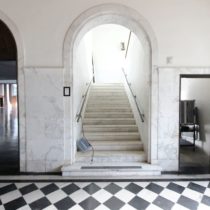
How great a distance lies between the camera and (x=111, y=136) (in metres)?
5.48

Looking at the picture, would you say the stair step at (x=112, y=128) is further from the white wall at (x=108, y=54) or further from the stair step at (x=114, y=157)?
the white wall at (x=108, y=54)

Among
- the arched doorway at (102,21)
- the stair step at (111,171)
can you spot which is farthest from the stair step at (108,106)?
the stair step at (111,171)

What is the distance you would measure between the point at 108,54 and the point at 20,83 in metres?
6.60

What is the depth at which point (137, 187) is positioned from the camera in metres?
3.79

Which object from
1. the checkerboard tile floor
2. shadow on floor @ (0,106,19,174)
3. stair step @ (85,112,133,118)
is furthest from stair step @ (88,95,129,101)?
the checkerboard tile floor

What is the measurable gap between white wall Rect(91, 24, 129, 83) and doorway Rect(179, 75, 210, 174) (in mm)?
4946

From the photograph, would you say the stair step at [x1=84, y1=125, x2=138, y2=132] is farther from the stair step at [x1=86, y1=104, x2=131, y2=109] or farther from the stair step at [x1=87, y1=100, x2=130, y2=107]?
the stair step at [x1=87, y1=100, x2=130, y2=107]

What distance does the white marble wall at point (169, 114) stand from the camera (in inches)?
170

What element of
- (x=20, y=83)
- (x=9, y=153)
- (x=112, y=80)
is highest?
(x=112, y=80)

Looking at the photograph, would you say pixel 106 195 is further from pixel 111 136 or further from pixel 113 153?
pixel 111 136

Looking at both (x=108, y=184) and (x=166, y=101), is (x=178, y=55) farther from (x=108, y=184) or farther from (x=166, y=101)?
(x=108, y=184)

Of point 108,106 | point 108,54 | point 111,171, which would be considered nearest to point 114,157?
point 111,171

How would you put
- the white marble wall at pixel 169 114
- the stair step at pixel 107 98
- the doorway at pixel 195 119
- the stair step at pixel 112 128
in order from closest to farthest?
1. the white marble wall at pixel 169 114
2. the doorway at pixel 195 119
3. the stair step at pixel 112 128
4. the stair step at pixel 107 98

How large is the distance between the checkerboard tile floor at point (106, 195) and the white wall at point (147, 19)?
2235mm
